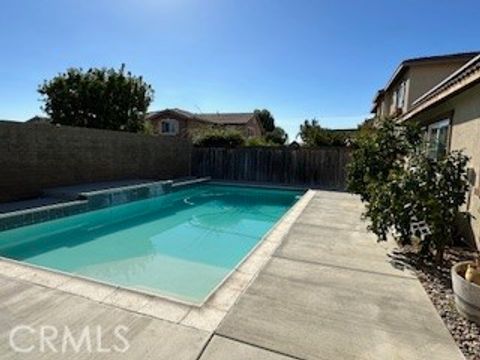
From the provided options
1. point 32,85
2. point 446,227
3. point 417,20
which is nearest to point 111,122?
point 32,85

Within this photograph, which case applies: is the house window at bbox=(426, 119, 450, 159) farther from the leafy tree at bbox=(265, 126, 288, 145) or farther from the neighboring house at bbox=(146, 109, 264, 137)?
the neighboring house at bbox=(146, 109, 264, 137)

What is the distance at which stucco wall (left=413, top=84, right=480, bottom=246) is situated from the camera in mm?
5109

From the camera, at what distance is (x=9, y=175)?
905 cm

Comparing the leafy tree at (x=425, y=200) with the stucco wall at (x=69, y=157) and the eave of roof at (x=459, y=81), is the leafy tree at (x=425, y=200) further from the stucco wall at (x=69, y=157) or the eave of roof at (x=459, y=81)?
the stucco wall at (x=69, y=157)

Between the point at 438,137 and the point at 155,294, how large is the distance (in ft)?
23.9

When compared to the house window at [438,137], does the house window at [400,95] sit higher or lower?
higher

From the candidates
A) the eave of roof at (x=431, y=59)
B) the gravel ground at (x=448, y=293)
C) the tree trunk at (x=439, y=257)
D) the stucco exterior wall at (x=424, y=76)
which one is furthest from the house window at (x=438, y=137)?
the eave of roof at (x=431, y=59)

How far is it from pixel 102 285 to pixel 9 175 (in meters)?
7.29

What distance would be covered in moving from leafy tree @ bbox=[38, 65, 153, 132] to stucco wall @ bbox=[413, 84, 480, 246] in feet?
63.2

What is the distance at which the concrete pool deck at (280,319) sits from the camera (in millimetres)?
2611

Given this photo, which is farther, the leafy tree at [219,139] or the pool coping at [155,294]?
the leafy tree at [219,139]

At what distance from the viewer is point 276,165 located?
54.5 feet

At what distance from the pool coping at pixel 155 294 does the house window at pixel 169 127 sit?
1027 inches

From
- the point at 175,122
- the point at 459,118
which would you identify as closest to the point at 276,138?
the point at 175,122
